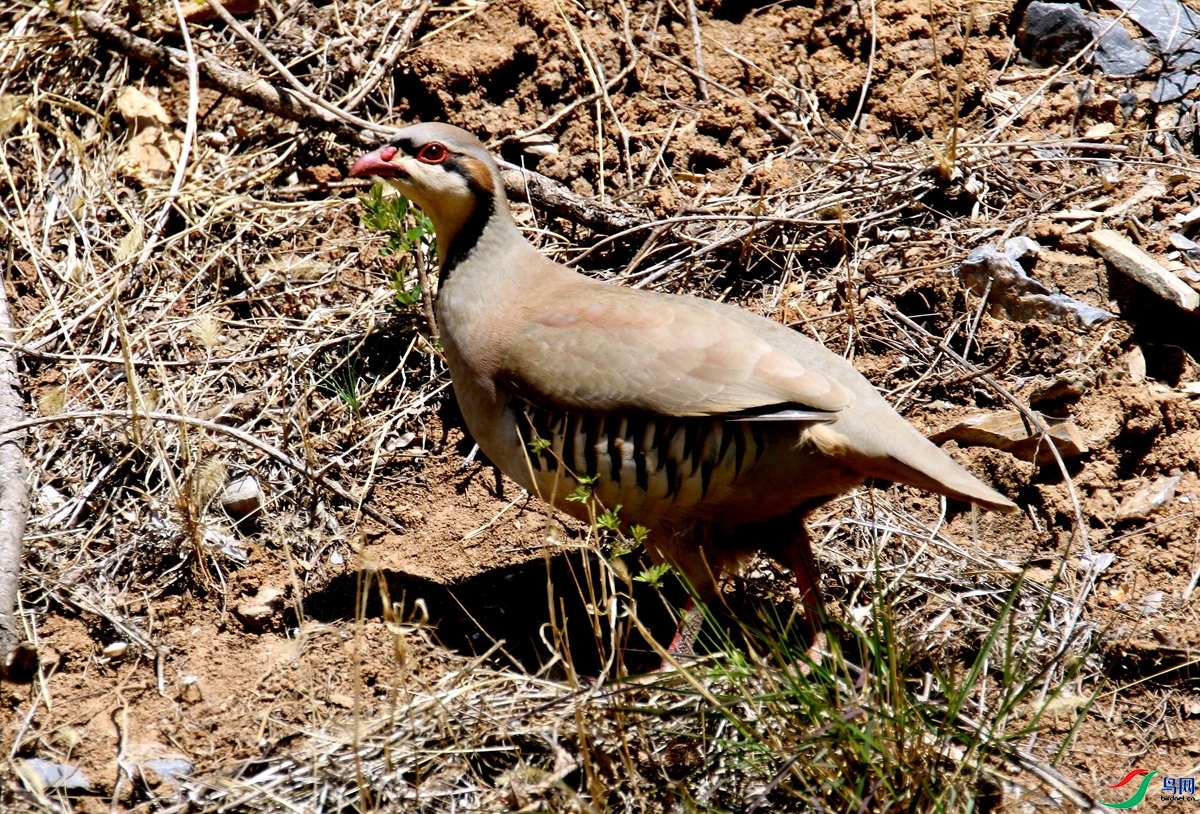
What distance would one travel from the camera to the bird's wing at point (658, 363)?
11.5 feet

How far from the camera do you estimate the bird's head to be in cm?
407

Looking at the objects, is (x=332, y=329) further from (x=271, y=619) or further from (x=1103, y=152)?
(x=1103, y=152)

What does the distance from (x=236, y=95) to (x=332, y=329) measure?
4.34 feet

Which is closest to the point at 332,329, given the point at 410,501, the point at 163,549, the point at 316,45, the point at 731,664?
the point at 410,501

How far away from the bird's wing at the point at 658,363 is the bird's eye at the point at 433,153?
636mm

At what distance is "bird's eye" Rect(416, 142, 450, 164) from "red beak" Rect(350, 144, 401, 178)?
92mm

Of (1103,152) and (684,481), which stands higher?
(1103,152)

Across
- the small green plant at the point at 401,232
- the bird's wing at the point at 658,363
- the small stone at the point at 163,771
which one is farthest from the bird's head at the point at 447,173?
the small stone at the point at 163,771

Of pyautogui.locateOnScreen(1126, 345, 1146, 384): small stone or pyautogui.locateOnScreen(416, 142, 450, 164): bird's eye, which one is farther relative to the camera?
pyautogui.locateOnScreen(1126, 345, 1146, 384): small stone

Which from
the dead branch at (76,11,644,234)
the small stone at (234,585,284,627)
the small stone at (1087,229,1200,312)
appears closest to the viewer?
the small stone at (234,585,284,627)

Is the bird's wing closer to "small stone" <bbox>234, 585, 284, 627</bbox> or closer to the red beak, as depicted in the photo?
the red beak

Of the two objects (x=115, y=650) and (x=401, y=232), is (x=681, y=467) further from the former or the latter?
(x=115, y=650)

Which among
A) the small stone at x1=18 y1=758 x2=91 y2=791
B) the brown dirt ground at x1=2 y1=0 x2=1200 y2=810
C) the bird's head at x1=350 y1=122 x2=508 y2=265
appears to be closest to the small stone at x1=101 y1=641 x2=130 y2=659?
the brown dirt ground at x1=2 y1=0 x2=1200 y2=810

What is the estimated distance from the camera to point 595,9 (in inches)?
223
